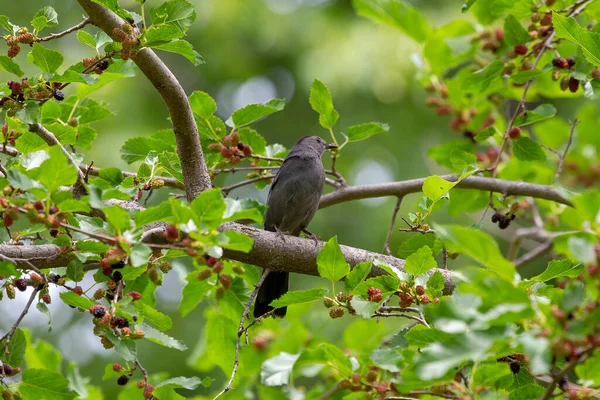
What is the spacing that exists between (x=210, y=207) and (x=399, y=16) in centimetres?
290

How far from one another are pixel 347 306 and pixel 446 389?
0.61 m

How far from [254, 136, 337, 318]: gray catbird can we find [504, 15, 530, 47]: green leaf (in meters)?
1.40

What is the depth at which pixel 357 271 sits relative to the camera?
280 cm

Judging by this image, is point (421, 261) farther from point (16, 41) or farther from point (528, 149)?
point (16, 41)

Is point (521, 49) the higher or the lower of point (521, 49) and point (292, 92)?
the lower

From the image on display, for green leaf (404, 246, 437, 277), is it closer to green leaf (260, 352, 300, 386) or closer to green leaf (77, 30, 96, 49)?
green leaf (260, 352, 300, 386)

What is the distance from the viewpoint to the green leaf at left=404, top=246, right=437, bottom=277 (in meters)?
2.78

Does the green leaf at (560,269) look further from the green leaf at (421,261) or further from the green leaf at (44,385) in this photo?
the green leaf at (44,385)

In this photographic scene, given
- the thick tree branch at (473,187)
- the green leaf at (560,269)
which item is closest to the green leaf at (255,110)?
the thick tree branch at (473,187)

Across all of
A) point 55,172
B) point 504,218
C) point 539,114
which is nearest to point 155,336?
point 55,172

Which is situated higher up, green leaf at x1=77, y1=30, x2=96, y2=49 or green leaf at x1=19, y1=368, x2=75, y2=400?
green leaf at x1=77, y1=30, x2=96, y2=49

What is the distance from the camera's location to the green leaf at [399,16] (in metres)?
4.67

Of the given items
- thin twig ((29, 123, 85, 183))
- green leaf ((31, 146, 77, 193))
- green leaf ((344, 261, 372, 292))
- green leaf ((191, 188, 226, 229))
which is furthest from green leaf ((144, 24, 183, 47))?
green leaf ((344, 261, 372, 292))

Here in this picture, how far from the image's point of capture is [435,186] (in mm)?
3078
